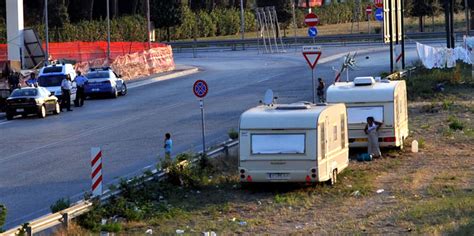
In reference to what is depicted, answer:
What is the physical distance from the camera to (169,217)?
20.2 m

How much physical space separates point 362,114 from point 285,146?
21.9ft

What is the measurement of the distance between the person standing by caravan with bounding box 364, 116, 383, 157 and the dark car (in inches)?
680

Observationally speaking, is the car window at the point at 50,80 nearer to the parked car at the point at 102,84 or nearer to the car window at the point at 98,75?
the parked car at the point at 102,84

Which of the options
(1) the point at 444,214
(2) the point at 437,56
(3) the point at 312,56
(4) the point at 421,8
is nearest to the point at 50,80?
(3) the point at 312,56

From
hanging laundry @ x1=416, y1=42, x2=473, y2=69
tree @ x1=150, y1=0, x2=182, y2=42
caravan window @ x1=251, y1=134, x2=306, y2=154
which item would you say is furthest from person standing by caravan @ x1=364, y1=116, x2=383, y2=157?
tree @ x1=150, y1=0, x2=182, y2=42

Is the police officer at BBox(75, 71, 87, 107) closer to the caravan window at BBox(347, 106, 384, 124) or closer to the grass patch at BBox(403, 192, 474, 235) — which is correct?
the caravan window at BBox(347, 106, 384, 124)

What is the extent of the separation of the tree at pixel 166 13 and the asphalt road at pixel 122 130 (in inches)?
1538

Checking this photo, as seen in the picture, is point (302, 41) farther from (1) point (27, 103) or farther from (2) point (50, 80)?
(1) point (27, 103)

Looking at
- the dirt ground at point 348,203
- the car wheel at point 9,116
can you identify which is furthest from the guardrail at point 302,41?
the dirt ground at point 348,203

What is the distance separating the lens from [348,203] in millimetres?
21812

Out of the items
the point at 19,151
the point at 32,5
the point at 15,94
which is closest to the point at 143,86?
the point at 15,94

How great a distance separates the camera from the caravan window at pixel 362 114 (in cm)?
2886

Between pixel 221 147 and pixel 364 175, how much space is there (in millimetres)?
4280

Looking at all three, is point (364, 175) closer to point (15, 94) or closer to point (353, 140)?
point (353, 140)
